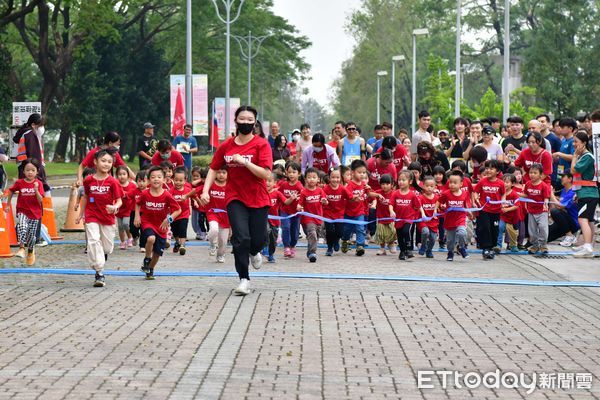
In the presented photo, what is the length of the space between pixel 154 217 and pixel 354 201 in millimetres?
4154

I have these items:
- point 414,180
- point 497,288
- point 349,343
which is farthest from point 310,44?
point 349,343

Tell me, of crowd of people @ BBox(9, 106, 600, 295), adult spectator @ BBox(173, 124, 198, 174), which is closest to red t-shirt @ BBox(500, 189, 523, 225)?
crowd of people @ BBox(9, 106, 600, 295)

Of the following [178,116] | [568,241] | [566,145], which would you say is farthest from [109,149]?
[178,116]

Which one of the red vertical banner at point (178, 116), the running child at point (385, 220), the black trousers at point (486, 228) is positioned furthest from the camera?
the red vertical banner at point (178, 116)

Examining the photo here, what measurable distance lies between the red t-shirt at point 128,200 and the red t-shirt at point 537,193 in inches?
225

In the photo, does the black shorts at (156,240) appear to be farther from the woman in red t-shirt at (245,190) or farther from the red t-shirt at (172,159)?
the red t-shirt at (172,159)

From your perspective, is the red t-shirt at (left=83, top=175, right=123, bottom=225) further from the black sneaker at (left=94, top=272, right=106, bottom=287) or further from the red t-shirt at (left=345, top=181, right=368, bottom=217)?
the red t-shirt at (left=345, top=181, right=368, bottom=217)

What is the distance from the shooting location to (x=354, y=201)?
16250 millimetres

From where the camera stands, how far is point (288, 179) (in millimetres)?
15719

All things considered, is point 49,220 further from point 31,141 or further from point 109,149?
point 109,149

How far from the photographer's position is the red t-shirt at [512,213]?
16.4 metres

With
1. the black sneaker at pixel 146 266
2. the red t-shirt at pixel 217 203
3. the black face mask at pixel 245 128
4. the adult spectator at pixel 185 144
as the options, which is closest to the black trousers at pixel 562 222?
the red t-shirt at pixel 217 203

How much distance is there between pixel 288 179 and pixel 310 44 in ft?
148

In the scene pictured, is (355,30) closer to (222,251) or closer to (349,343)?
(222,251)
